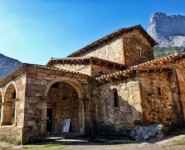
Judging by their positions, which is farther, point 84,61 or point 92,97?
point 84,61

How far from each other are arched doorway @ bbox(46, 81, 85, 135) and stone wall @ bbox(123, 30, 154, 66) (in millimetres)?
5211

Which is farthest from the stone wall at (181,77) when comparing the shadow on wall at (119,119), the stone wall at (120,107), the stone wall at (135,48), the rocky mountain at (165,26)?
the rocky mountain at (165,26)

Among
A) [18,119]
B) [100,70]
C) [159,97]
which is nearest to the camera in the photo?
[18,119]

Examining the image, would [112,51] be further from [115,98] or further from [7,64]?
[7,64]

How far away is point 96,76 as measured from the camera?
46.6 ft

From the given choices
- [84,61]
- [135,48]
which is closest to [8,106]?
[84,61]

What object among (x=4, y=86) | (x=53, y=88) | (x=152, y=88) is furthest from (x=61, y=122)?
(x=152, y=88)

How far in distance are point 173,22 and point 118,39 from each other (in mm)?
71643

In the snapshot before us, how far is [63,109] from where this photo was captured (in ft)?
50.5

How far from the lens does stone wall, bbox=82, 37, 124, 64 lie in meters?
16.8

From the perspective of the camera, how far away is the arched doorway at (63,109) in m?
14.6

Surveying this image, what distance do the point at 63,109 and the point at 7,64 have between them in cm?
4368

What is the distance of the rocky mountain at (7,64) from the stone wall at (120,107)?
45.2m

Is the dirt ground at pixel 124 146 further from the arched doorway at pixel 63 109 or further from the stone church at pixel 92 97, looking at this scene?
the arched doorway at pixel 63 109
